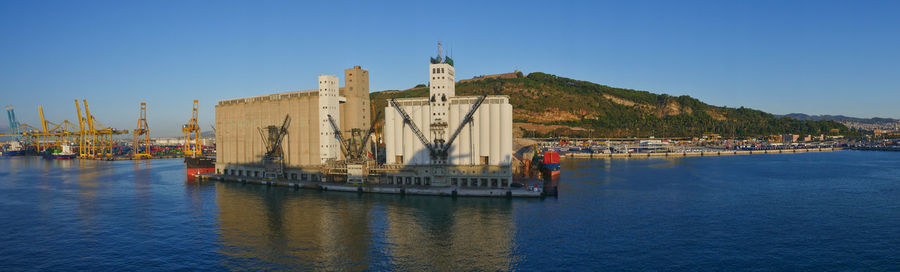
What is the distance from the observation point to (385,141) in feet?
241

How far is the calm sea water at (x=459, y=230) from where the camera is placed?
1432 inches

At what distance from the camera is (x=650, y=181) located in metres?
84.3

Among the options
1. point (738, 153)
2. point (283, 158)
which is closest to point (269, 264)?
point (283, 158)

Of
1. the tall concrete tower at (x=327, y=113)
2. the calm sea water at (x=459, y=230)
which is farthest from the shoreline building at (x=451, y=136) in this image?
the tall concrete tower at (x=327, y=113)

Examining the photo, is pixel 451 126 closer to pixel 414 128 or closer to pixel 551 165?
pixel 414 128

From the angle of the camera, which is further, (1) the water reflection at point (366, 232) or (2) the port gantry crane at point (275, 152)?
(2) the port gantry crane at point (275, 152)

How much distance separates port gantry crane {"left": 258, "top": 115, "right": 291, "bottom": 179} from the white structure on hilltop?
21.9 meters

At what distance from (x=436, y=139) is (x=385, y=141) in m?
11.8

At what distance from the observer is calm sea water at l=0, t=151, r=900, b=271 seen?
36.4m

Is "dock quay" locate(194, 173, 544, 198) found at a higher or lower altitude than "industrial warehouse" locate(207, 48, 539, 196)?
lower

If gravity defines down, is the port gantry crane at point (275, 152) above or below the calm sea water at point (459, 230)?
above

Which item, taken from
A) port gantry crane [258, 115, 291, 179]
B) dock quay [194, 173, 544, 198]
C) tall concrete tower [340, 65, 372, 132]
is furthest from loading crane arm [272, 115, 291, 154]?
tall concrete tower [340, 65, 372, 132]

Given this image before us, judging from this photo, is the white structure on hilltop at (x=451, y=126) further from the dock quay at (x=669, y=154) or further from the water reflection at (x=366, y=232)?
the dock quay at (x=669, y=154)

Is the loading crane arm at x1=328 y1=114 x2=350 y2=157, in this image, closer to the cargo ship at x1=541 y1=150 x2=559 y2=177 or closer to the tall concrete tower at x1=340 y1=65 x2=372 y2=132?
the tall concrete tower at x1=340 y1=65 x2=372 y2=132
